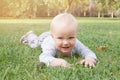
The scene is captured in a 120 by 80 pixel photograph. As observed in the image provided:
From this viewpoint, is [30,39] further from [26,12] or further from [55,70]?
[26,12]

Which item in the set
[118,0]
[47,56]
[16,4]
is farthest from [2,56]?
[16,4]

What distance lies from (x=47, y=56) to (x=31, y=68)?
0.47m

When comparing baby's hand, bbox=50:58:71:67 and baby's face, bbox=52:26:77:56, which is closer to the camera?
baby's hand, bbox=50:58:71:67

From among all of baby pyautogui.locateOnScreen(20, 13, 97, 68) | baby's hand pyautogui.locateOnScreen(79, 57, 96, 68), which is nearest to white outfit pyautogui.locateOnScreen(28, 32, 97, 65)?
baby pyautogui.locateOnScreen(20, 13, 97, 68)

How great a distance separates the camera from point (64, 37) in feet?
13.1

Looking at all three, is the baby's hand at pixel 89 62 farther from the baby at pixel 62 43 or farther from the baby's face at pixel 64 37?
the baby's face at pixel 64 37

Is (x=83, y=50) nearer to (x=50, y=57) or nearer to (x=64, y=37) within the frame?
(x=64, y=37)

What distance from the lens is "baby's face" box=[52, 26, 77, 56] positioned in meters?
3.97

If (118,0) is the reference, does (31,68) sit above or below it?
above

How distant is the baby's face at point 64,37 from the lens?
156 inches

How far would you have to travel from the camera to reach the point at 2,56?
4230mm

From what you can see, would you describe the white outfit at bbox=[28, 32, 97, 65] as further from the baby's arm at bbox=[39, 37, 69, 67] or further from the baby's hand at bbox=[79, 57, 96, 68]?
the baby's hand at bbox=[79, 57, 96, 68]

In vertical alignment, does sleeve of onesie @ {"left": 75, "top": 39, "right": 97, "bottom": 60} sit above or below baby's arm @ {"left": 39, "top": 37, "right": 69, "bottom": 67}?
below

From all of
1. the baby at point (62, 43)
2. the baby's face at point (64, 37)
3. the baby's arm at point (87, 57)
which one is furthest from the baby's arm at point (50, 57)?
the baby's arm at point (87, 57)
